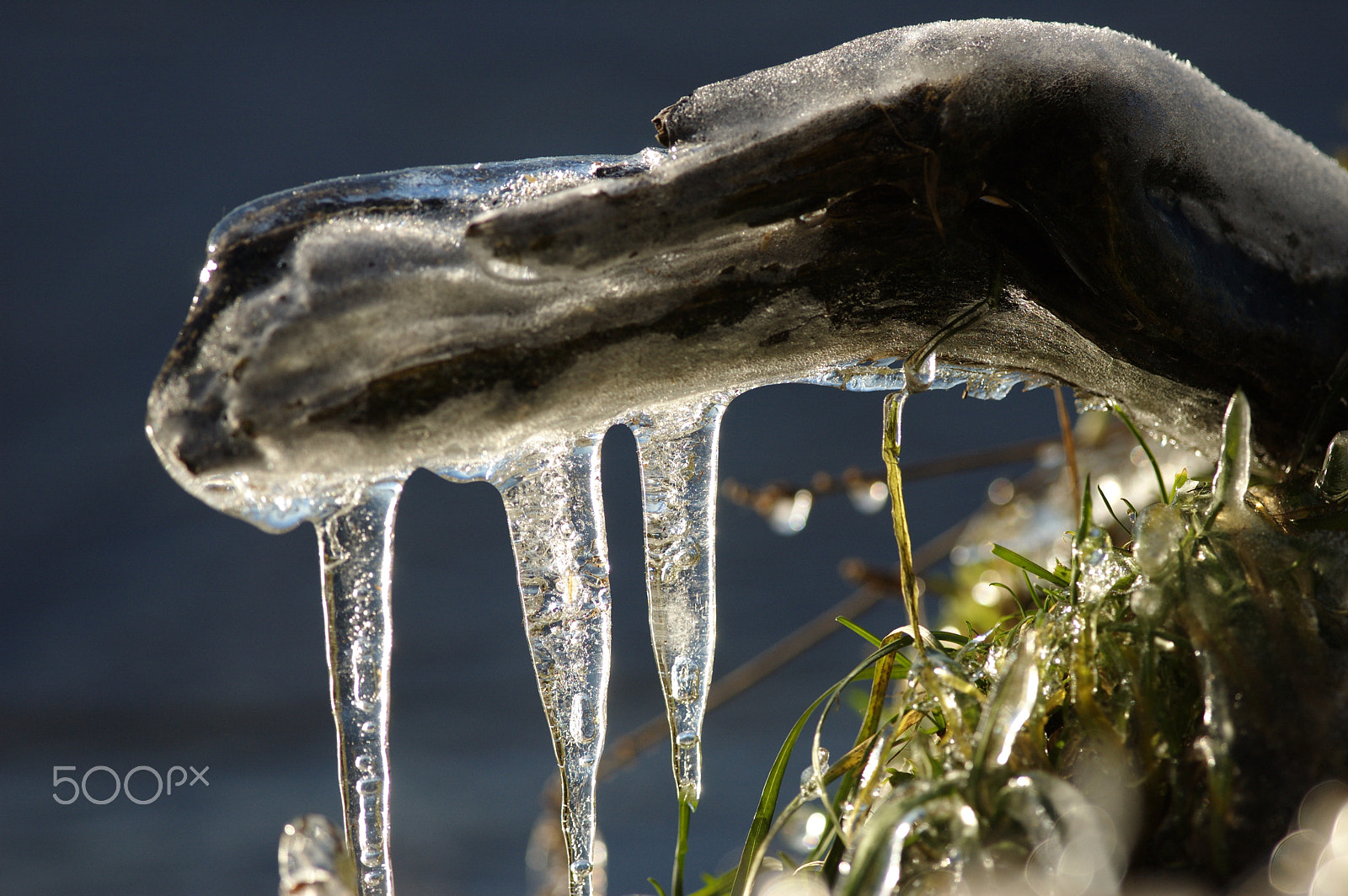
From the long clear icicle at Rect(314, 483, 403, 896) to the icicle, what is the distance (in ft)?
0.49

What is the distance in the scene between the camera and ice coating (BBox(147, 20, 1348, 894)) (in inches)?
17.9

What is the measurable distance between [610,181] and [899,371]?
22 cm

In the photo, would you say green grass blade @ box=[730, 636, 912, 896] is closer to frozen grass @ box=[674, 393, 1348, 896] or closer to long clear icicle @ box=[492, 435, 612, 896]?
frozen grass @ box=[674, 393, 1348, 896]

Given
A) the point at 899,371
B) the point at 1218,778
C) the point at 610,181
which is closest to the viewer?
the point at 1218,778

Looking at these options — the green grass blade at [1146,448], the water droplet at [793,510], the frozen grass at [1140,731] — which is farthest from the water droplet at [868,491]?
the frozen grass at [1140,731]

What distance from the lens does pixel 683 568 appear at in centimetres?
Result: 58

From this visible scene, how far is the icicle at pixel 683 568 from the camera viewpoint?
563mm

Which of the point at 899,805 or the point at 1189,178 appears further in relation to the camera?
the point at 1189,178

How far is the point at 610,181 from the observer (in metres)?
0.46

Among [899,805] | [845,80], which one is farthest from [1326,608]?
[845,80]

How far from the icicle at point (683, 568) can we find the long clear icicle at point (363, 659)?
5.9 inches

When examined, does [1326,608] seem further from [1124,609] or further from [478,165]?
[478,165]

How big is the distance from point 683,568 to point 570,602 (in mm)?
74

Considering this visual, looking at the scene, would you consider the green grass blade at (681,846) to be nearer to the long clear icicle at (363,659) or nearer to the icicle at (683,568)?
the icicle at (683,568)
